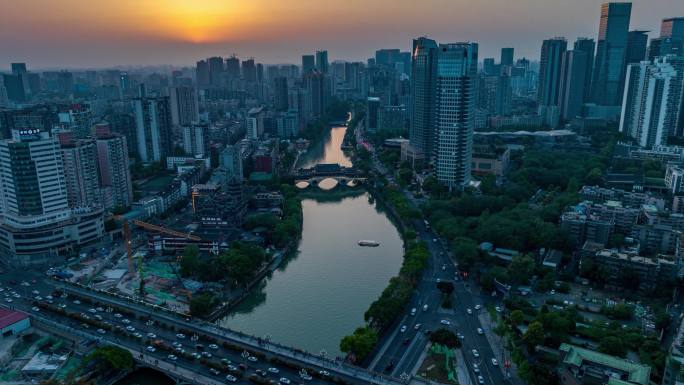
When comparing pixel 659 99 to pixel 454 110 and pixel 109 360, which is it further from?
pixel 109 360

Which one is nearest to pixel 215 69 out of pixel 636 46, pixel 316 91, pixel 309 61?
pixel 309 61

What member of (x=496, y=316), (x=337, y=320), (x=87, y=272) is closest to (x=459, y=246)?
(x=496, y=316)

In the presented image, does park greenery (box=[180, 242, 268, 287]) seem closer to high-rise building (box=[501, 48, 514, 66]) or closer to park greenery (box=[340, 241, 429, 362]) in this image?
park greenery (box=[340, 241, 429, 362])

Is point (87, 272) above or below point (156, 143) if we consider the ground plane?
below

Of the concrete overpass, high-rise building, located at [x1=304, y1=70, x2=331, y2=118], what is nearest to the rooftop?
the concrete overpass

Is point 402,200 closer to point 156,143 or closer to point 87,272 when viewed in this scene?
point 87,272

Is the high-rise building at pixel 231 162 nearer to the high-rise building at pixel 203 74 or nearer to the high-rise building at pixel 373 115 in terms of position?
the high-rise building at pixel 373 115
